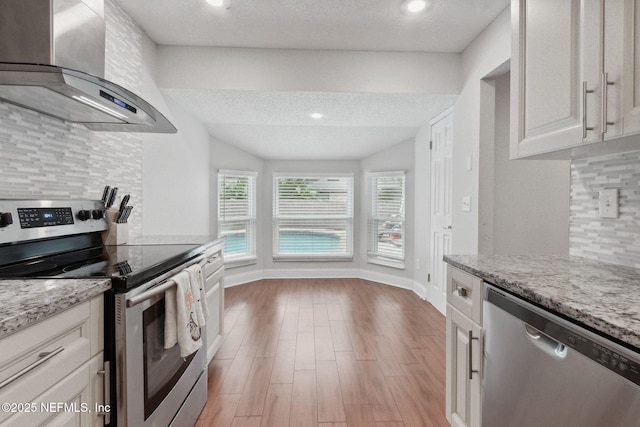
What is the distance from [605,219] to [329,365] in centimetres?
185

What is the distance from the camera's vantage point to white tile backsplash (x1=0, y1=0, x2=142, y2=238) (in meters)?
1.39

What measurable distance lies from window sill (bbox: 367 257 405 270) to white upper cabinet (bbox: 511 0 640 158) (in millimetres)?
3180

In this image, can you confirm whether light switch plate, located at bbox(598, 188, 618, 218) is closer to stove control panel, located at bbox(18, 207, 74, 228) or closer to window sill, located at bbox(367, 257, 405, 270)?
stove control panel, located at bbox(18, 207, 74, 228)

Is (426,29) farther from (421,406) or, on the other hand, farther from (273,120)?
(421,406)

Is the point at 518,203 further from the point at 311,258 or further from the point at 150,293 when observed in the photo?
the point at 311,258

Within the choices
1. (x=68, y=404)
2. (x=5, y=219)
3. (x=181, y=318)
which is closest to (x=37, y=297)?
(x=68, y=404)

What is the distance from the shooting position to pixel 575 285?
104cm

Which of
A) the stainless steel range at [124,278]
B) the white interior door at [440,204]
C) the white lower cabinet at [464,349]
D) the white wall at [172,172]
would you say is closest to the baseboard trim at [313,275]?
the white interior door at [440,204]

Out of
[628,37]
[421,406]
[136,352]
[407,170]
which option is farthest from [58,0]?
[407,170]

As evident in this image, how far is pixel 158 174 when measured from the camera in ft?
8.46

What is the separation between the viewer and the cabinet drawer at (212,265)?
1.92 m

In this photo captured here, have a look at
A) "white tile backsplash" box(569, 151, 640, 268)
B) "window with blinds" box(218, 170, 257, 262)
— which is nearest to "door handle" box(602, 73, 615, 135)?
"white tile backsplash" box(569, 151, 640, 268)

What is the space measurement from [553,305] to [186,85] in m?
2.89

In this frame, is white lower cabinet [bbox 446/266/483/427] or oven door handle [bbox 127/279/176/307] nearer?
oven door handle [bbox 127/279/176/307]
